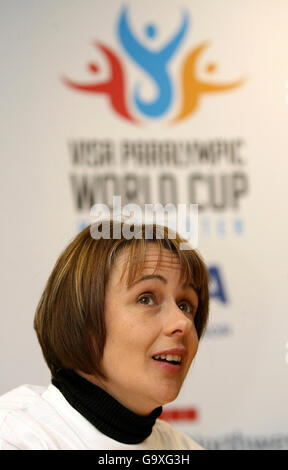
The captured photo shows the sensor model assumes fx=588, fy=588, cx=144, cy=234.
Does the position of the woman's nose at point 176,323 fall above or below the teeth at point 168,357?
above

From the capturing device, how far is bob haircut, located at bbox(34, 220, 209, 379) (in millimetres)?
1163

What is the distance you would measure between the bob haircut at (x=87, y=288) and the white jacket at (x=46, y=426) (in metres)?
0.08

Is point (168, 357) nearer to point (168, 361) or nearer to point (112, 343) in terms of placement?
point (168, 361)

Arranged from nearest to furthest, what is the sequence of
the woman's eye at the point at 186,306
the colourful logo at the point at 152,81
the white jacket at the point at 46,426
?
the white jacket at the point at 46,426, the woman's eye at the point at 186,306, the colourful logo at the point at 152,81

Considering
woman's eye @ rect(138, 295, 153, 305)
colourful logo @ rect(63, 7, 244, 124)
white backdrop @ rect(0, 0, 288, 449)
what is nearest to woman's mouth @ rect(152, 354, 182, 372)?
woman's eye @ rect(138, 295, 153, 305)

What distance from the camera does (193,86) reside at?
7.04 feet

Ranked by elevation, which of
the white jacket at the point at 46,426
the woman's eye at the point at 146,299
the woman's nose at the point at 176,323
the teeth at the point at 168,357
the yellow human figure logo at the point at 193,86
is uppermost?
the yellow human figure logo at the point at 193,86

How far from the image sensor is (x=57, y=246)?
192 centimetres

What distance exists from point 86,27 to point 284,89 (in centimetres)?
75

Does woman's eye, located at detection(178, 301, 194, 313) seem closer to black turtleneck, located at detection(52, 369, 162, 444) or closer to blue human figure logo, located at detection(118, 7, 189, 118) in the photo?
black turtleneck, located at detection(52, 369, 162, 444)

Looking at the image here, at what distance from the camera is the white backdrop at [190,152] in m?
1.97

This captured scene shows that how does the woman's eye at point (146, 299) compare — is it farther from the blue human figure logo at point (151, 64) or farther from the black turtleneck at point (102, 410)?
the blue human figure logo at point (151, 64)

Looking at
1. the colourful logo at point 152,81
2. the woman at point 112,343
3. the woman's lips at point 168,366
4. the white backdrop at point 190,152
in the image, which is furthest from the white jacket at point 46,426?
the colourful logo at point 152,81

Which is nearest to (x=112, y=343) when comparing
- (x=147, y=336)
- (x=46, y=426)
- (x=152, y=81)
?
(x=147, y=336)
